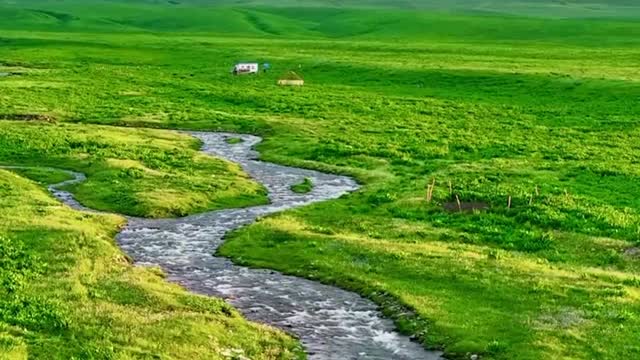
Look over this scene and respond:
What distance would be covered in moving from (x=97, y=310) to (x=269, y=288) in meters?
8.53

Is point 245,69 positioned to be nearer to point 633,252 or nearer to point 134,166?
point 134,166

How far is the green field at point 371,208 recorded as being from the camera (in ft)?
107

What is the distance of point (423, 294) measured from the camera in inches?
1473

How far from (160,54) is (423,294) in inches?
5633

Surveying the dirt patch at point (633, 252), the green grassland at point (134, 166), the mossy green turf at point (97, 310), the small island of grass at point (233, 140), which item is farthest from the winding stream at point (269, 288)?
the small island of grass at point (233, 140)

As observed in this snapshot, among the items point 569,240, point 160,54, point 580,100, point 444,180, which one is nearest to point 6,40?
point 160,54

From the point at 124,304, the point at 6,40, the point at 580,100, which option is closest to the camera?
the point at 124,304

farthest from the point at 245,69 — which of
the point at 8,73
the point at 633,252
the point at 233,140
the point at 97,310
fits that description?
the point at 97,310

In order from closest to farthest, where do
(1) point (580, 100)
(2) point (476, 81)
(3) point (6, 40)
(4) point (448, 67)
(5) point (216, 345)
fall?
1. (5) point (216, 345)
2. (1) point (580, 100)
3. (2) point (476, 81)
4. (4) point (448, 67)
5. (3) point (6, 40)

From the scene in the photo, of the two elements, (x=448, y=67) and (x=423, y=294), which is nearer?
(x=423, y=294)

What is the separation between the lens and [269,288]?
39.0m

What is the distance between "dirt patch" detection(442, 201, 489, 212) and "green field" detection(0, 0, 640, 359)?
19 centimetres

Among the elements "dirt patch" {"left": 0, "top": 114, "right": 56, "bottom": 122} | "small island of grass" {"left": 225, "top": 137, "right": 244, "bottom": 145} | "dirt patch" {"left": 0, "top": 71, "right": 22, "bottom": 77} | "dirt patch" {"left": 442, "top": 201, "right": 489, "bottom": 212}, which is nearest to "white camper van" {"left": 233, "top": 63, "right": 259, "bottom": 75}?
"dirt patch" {"left": 0, "top": 71, "right": 22, "bottom": 77}

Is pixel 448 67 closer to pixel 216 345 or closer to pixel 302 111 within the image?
pixel 302 111
